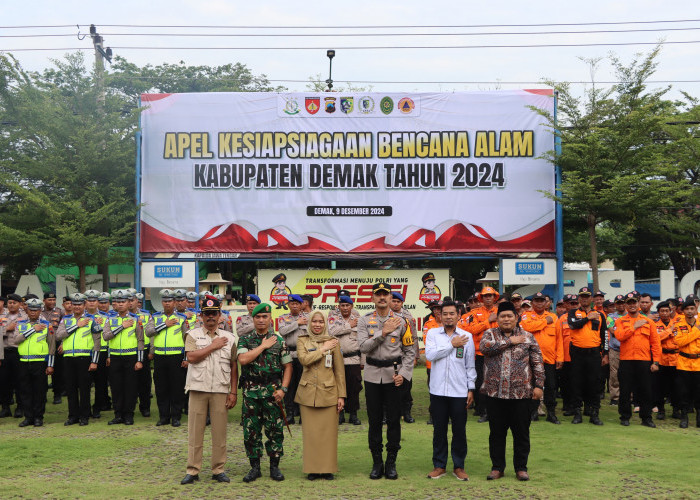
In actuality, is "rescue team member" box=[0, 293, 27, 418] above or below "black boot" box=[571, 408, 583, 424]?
above

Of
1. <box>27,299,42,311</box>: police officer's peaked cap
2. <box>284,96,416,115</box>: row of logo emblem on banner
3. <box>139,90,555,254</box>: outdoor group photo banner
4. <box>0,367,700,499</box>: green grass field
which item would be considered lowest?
<box>0,367,700,499</box>: green grass field

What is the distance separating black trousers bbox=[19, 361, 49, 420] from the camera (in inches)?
399

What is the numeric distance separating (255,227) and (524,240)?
6.06m

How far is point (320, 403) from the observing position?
6992mm

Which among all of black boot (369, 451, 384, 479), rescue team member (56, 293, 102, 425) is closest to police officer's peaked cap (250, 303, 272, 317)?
black boot (369, 451, 384, 479)

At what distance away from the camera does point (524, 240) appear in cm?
1666

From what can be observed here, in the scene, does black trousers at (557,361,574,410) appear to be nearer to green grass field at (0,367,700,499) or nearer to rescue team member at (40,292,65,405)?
green grass field at (0,367,700,499)

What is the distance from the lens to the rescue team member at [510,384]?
692cm

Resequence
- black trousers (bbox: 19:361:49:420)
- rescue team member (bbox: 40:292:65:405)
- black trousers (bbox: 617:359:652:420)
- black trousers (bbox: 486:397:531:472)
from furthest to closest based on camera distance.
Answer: rescue team member (bbox: 40:292:65:405)
black trousers (bbox: 19:361:49:420)
black trousers (bbox: 617:359:652:420)
black trousers (bbox: 486:397:531:472)

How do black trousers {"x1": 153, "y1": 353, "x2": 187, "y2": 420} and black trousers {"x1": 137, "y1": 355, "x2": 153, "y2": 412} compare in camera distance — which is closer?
black trousers {"x1": 153, "y1": 353, "x2": 187, "y2": 420}

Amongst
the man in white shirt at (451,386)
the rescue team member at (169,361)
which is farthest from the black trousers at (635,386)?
the rescue team member at (169,361)

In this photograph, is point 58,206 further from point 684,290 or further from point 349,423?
point 684,290

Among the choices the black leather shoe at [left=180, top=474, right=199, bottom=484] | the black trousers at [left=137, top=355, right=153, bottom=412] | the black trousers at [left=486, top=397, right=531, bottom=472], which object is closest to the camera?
the black leather shoe at [left=180, top=474, right=199, bottom=484]

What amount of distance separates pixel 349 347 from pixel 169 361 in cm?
246
